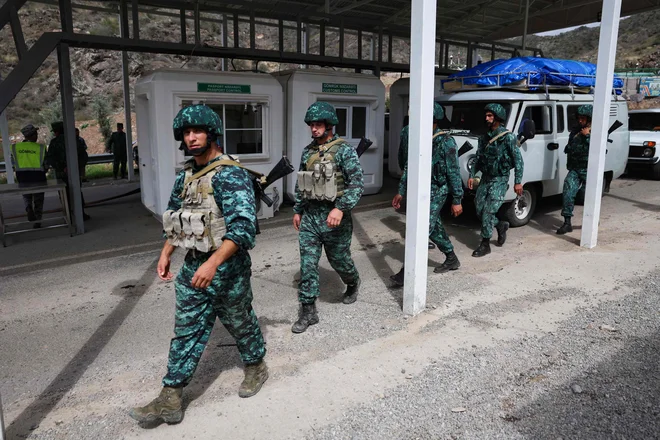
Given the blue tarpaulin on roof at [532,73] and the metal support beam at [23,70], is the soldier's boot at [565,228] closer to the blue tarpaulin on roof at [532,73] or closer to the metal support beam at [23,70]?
the blue tarpaulin on roof at [532,73]

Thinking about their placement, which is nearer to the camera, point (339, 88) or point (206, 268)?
point (206, 268)

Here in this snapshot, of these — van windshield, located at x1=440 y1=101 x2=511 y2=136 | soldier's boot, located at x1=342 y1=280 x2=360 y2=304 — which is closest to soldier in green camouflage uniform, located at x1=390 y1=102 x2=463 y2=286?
soldier's boot, located at x1=342 y1=280 x2=360 y2=304

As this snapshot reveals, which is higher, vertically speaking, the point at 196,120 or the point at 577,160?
the point at 196,120

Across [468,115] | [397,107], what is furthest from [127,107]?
[468,115]

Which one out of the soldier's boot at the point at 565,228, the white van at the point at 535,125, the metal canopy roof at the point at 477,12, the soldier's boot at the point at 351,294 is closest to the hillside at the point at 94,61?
the metal canopy roof at the point at 477,12

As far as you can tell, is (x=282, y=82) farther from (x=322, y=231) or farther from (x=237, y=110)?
(x=322, y=231)

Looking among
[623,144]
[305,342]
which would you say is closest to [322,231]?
[305,342]

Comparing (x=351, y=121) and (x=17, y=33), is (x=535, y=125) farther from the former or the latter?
(x=17, y=33)

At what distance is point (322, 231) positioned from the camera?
414 cm

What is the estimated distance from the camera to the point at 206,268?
260 cm

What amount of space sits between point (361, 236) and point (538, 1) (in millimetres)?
9753

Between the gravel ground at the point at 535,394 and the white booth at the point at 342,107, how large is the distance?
19.5 ft

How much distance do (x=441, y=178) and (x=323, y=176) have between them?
6.05 ft

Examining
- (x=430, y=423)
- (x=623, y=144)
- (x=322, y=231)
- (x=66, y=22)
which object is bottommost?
(x=430, y=423)
